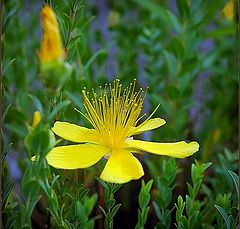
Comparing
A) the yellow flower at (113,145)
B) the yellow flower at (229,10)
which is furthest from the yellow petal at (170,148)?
the yellow flower at (229,10)

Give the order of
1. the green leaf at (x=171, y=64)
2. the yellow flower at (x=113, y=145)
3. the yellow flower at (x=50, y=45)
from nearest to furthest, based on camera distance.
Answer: the yellow flower at (x=50, y=45) < the yellow flower at (x=113, y=145) < the green leaf at (x=171, y=64)

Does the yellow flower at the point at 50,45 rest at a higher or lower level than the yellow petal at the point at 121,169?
→ higher

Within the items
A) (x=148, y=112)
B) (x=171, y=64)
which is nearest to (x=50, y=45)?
(x=171, y=64)

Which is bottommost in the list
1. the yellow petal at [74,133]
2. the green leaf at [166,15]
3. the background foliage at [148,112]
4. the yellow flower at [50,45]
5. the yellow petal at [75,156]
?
the background foliage at [148,112]

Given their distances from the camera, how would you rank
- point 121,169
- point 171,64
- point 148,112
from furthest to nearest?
point 148,112 → point 171,64 → point 121,169

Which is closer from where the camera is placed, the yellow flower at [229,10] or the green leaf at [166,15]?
the green leaf at [166,15]

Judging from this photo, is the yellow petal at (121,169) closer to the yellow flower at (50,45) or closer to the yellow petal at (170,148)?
the yellow petal at (170,148)

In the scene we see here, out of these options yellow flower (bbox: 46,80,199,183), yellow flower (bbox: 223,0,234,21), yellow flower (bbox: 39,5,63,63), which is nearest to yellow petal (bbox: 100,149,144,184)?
yellow flower (bbox: 46,80,199,183)

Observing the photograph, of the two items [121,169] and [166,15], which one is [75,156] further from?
[166,15]

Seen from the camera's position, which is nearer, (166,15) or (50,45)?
(50,45)
